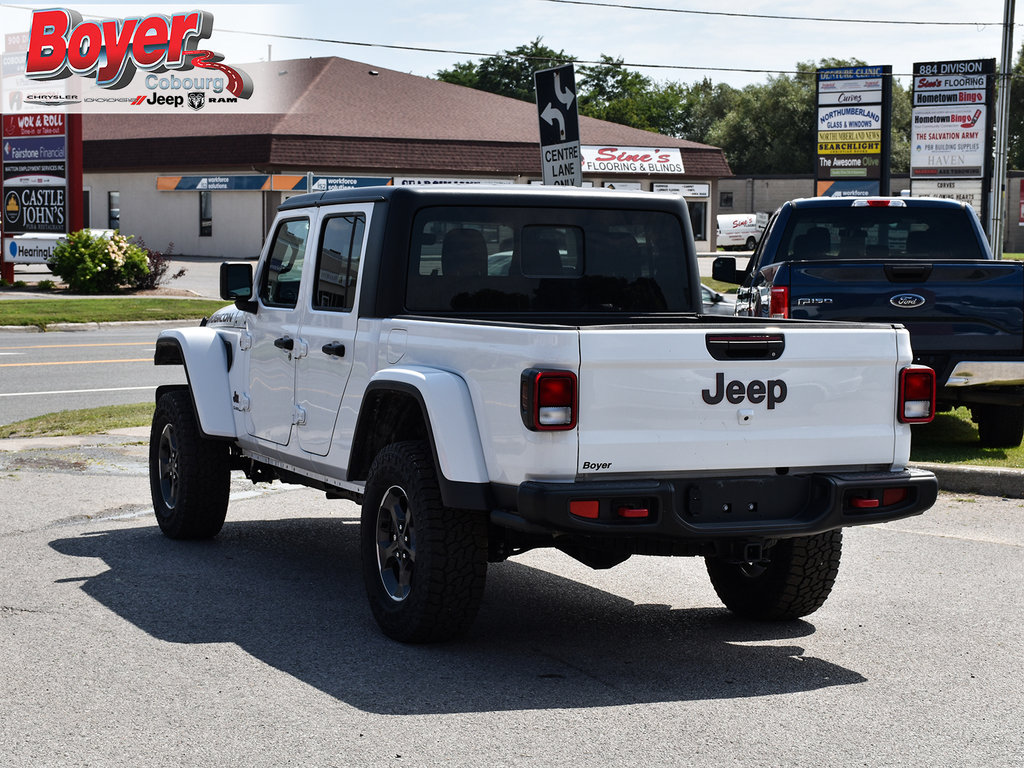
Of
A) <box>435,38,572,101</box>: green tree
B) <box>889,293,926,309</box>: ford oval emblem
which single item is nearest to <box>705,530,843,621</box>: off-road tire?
<box>889,293,926,309</box>: ford oval emblem

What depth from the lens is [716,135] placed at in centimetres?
10306

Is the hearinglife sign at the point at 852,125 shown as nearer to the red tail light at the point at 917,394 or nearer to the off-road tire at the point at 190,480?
Answer: the off-road tire at the point at 190,480

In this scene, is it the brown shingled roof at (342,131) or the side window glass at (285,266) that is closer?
the side window glass at (285,266)

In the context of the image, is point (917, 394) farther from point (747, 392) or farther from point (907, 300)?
point (907, 300)

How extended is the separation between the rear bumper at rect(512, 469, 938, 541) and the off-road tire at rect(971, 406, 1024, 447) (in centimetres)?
584

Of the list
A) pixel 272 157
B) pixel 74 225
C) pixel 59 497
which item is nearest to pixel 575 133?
pixel 59 497

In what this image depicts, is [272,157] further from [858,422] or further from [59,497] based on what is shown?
[858,422]

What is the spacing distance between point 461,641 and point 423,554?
1.68 feet

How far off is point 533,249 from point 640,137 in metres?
58.5

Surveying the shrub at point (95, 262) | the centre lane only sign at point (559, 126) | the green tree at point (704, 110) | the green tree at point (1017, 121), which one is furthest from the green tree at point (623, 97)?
the centre lane only sign at point (559, 126)

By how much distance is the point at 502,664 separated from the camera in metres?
5.85

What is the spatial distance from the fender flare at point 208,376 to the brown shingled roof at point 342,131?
43958 millimetres

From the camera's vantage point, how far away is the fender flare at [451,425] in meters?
5.71

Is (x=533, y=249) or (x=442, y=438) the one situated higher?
(x=533, y=249)
